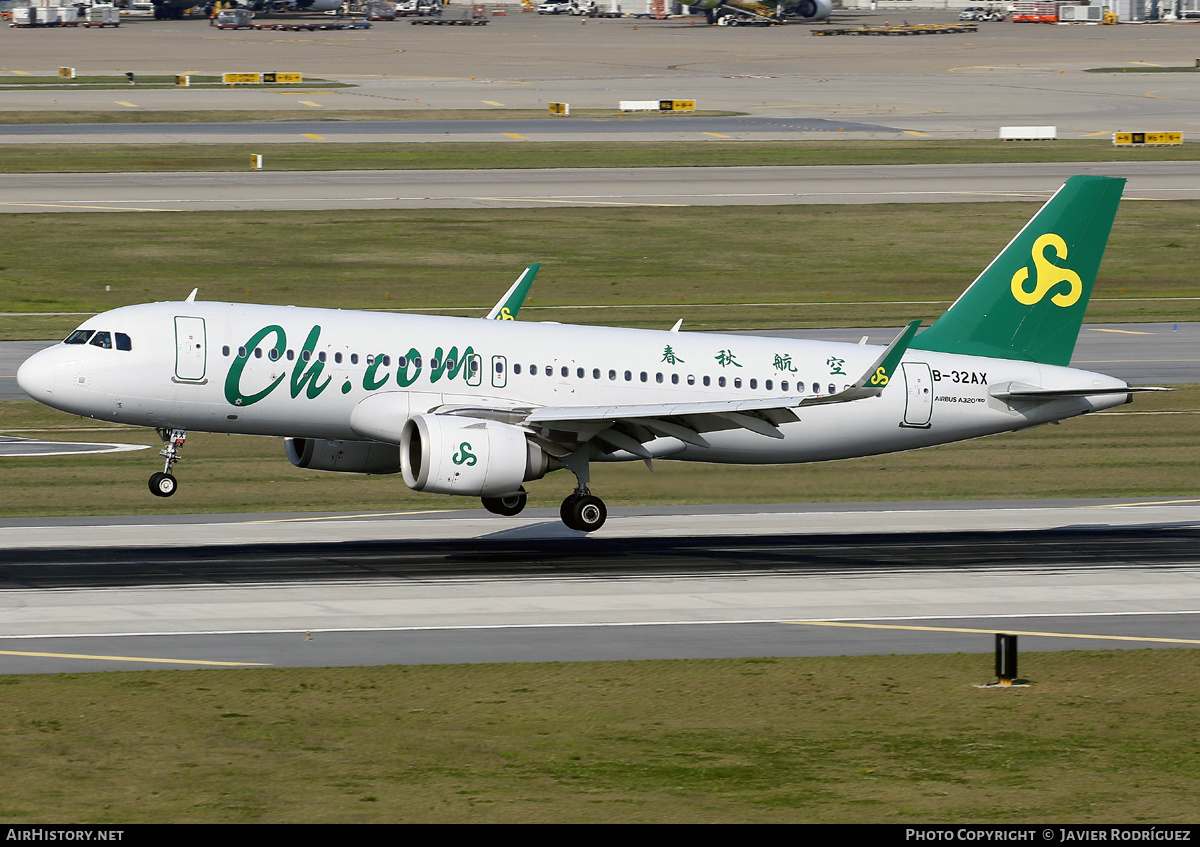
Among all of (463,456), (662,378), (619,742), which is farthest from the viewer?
(662,378)

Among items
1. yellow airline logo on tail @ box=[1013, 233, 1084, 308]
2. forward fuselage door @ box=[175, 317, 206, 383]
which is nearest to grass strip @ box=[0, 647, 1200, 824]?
forward fuselage door @ box=[175, 317, 206, 383]

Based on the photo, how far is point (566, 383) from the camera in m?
41.0

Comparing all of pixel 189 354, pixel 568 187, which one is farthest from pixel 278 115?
pixel 189 354

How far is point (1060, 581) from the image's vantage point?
3703cm

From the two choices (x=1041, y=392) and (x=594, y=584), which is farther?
(x=1041, y=392)

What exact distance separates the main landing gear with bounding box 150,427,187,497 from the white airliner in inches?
2.8

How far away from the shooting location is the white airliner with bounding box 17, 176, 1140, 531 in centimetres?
3847

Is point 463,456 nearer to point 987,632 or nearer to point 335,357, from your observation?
point 335,357

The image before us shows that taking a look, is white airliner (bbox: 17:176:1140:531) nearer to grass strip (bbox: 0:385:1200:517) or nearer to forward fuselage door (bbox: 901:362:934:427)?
forward fuselage door (bbox: 901:362:934:427)

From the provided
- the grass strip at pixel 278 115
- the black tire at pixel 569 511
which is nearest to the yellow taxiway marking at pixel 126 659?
the black tire at pixel 569 511

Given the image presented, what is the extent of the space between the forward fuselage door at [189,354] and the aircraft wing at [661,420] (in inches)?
301

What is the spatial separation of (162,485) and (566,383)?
9.91 meters

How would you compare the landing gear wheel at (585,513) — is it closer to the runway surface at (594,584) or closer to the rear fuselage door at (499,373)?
the runway surface at (594,584)
